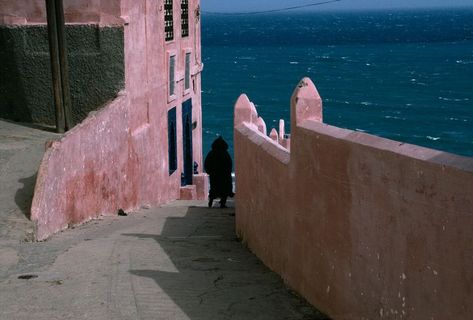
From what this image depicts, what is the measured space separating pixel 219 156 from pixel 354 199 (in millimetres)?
11451

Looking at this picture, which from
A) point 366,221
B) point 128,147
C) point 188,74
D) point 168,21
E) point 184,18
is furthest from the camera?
point 188,74

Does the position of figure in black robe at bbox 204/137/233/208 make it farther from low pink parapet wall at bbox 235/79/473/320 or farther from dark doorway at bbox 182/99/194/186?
low pink parapet wall at bbox 235/79/473/320

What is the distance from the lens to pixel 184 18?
24953mm

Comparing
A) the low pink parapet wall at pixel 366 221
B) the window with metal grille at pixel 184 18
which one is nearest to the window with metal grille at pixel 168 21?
the window with metal grille at pixel 184 18

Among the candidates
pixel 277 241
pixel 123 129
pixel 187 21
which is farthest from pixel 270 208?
pixel 187 21

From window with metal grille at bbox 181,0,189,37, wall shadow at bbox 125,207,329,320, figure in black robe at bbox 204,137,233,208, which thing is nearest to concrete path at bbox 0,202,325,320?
wall shadow at bbox 125,207,329,320

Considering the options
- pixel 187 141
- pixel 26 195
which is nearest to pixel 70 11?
pixel 26 195

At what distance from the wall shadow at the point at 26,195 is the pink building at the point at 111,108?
0.34 meters

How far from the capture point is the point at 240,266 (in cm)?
1109

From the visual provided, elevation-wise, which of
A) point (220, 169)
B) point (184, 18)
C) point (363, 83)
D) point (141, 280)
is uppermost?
point (184, 18)

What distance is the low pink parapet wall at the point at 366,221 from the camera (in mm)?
5992

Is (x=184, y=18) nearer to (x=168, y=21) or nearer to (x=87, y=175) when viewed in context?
(x=168, y=21)

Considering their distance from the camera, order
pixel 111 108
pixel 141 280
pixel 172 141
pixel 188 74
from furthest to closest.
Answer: pixel 188 74, pixel 172 141, pixel 111 108, pixel 141 280

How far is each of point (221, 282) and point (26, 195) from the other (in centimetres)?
469
